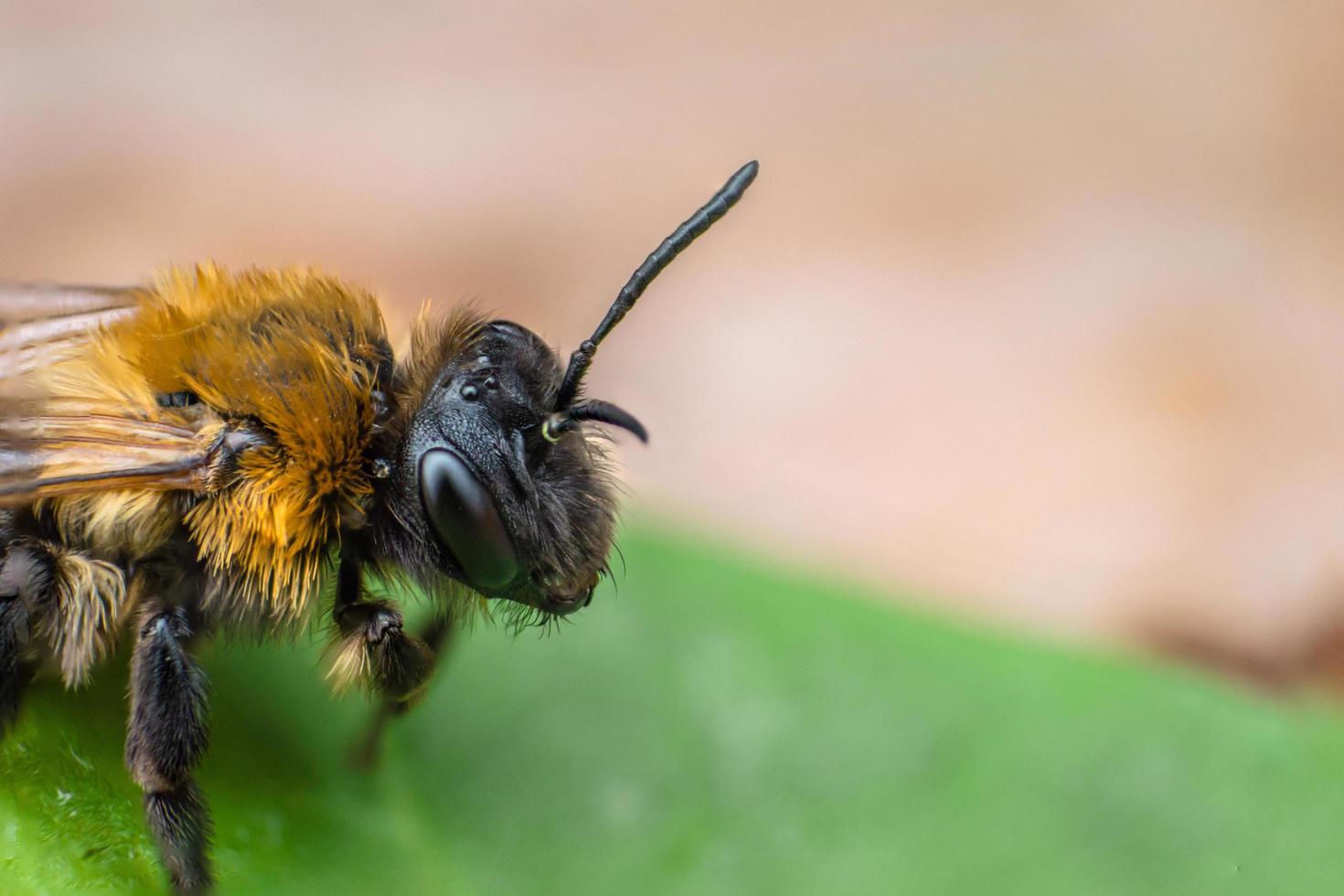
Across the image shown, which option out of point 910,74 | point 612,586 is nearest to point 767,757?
point 612,586

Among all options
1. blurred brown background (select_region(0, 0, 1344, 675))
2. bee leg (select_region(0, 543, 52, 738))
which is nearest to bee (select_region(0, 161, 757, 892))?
bee leg (select_region(0, 543, 52, 738))

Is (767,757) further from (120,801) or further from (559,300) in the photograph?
(559,300)

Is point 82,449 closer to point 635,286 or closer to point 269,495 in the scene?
point 269,495

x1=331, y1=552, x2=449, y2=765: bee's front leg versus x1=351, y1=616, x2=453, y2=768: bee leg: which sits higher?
x1=331, y1=552, x2=449, y2=765: bee's front leg

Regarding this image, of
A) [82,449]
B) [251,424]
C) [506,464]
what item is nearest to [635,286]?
[506,464]

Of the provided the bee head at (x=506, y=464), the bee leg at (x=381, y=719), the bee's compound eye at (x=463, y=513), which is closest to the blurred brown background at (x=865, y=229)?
the bee leg at (x=381, y=719)

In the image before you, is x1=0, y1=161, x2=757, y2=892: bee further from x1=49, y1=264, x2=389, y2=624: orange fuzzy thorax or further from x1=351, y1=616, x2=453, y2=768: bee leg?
x1=351, y1=616, x2=453, y2=768: bee leg
